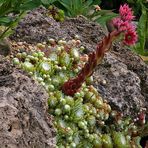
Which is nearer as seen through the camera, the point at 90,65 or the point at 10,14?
the point at 90,65

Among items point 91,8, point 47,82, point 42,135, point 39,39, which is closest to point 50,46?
point 39,39

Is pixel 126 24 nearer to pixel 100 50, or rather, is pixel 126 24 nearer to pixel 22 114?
pixel 100 50

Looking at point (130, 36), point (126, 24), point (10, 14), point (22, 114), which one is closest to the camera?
point (22, 114)

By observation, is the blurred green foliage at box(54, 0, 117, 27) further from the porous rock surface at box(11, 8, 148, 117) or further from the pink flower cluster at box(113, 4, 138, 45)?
the pink flower cluster at box(113, 4, 138, 45)

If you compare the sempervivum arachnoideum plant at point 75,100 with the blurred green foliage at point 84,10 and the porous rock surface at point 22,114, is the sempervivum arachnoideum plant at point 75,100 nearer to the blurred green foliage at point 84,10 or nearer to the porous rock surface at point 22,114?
the porous rock surface at point 22,114

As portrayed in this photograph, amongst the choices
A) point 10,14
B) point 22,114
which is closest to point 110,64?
point 10,14

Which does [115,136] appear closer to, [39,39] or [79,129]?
[79,129]

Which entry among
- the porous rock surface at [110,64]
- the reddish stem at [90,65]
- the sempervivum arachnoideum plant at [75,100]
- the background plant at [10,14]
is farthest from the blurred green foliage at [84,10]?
the reddish stem at [90,65]
